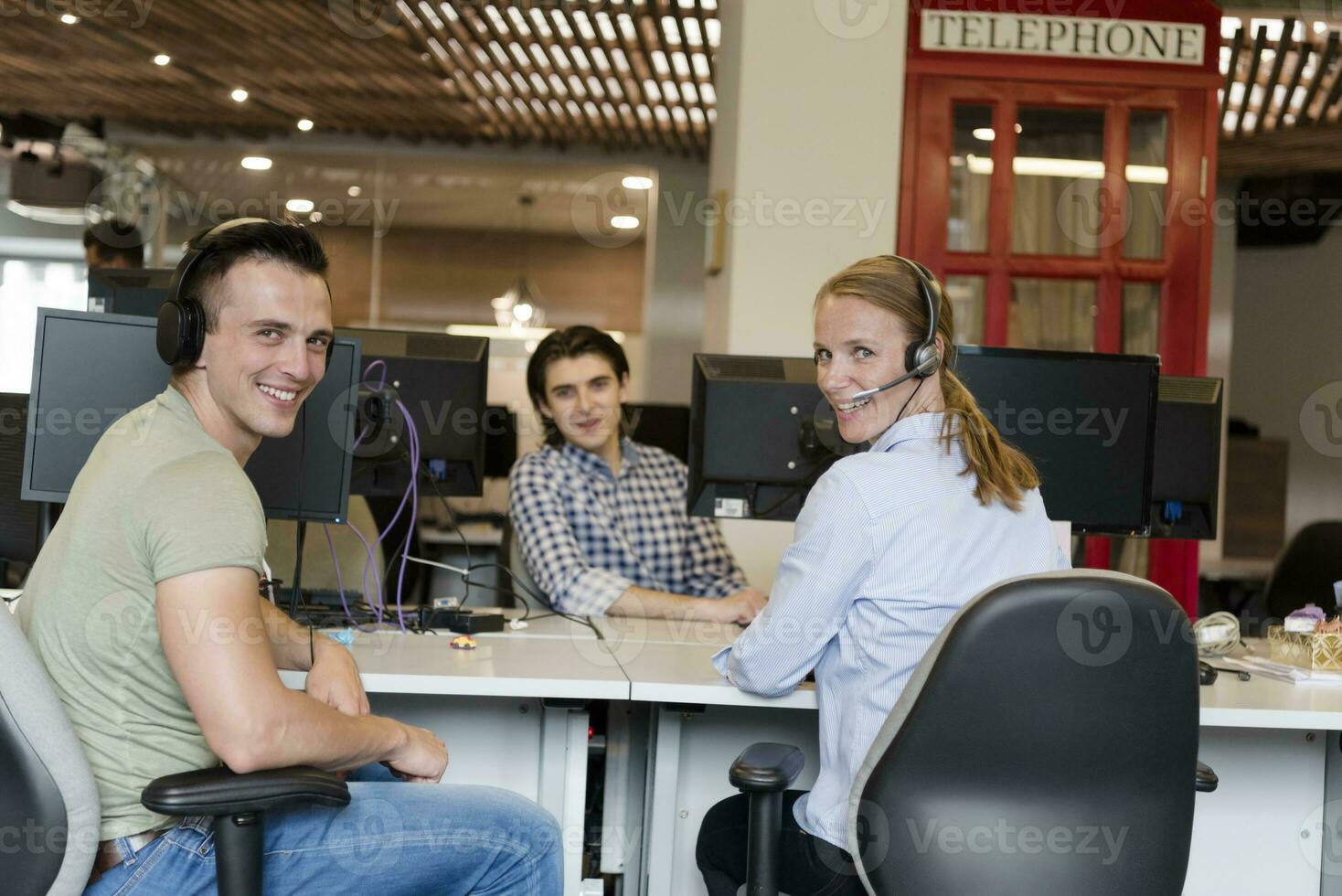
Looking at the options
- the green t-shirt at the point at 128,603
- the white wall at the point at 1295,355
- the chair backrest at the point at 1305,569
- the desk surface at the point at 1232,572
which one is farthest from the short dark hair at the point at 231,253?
the white wall at the point at 1295,355

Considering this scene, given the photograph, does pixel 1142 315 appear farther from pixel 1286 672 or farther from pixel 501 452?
pixel 501 452

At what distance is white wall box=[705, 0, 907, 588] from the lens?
13.9ft

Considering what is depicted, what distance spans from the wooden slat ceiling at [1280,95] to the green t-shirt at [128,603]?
493 centimetres

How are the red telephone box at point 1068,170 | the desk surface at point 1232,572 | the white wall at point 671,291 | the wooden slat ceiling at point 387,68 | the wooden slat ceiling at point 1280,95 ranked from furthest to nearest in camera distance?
the white wall at point 671,291 < the desk surface at point 1232,572 < the wooden slat ceiling at point 387,68 < the wooden slat ceiling at point 1280,95 < the red telephone box at point 1068,170

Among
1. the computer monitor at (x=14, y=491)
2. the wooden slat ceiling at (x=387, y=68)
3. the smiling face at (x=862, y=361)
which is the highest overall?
the wooden slat ceiling at (x=387, y=68)

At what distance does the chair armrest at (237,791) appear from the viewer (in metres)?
1.42

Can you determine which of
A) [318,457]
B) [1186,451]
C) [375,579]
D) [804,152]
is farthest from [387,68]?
[1186,451]

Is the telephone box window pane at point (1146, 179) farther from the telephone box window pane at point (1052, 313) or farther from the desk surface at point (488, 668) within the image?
the desk surface at point (488, 668)

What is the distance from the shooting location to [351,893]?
5.39 ft

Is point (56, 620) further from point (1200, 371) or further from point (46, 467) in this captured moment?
point (1200, 371)

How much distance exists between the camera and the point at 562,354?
330 centimetres

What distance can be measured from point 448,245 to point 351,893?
7681mm

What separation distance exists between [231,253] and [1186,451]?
2076mm

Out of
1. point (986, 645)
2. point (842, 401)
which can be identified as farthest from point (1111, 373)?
point (986, 645)
